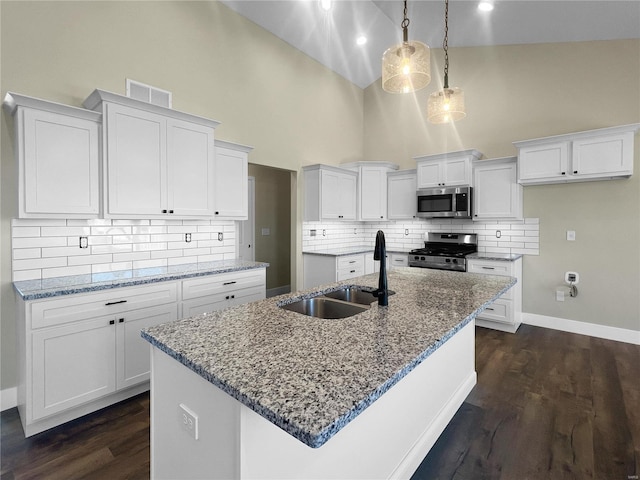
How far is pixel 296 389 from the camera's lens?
86 cm

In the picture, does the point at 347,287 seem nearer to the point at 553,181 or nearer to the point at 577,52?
the point at 553,181

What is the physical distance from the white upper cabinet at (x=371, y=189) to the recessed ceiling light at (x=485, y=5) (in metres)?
2.24

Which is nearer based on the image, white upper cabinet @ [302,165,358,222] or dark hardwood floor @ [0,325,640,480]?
dark hardwood floor @ [0,325,640,480]

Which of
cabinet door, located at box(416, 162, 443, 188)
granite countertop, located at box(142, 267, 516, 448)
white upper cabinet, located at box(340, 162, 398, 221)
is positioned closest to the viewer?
granite countertop, located at box(142, 267, 516, 448)

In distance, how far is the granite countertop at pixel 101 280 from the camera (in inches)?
82.4

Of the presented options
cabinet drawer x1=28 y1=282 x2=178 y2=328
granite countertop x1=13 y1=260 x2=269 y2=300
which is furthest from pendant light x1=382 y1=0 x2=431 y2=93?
cabinet drawer x1=28 y1=282 x2=178 y2=328

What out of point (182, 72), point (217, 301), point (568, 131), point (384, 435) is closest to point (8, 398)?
point (217, 301)

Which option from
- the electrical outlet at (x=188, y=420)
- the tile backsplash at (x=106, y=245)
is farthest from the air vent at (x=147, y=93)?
the electrical outlet at (x=188, y=420)

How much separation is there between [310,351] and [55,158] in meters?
2.39

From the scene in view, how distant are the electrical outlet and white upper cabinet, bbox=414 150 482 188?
4.34m

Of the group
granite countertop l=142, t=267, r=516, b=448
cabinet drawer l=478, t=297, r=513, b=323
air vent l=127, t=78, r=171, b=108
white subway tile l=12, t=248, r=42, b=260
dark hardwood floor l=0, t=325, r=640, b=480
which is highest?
air vent l=127, t=78, r=171, b=108

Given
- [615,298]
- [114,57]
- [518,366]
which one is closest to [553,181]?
[615,298]

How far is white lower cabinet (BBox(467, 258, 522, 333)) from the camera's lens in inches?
157

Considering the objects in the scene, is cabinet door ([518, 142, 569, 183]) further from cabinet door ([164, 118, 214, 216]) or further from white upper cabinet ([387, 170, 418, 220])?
cabinet door ([164, 118, 214, 216])
